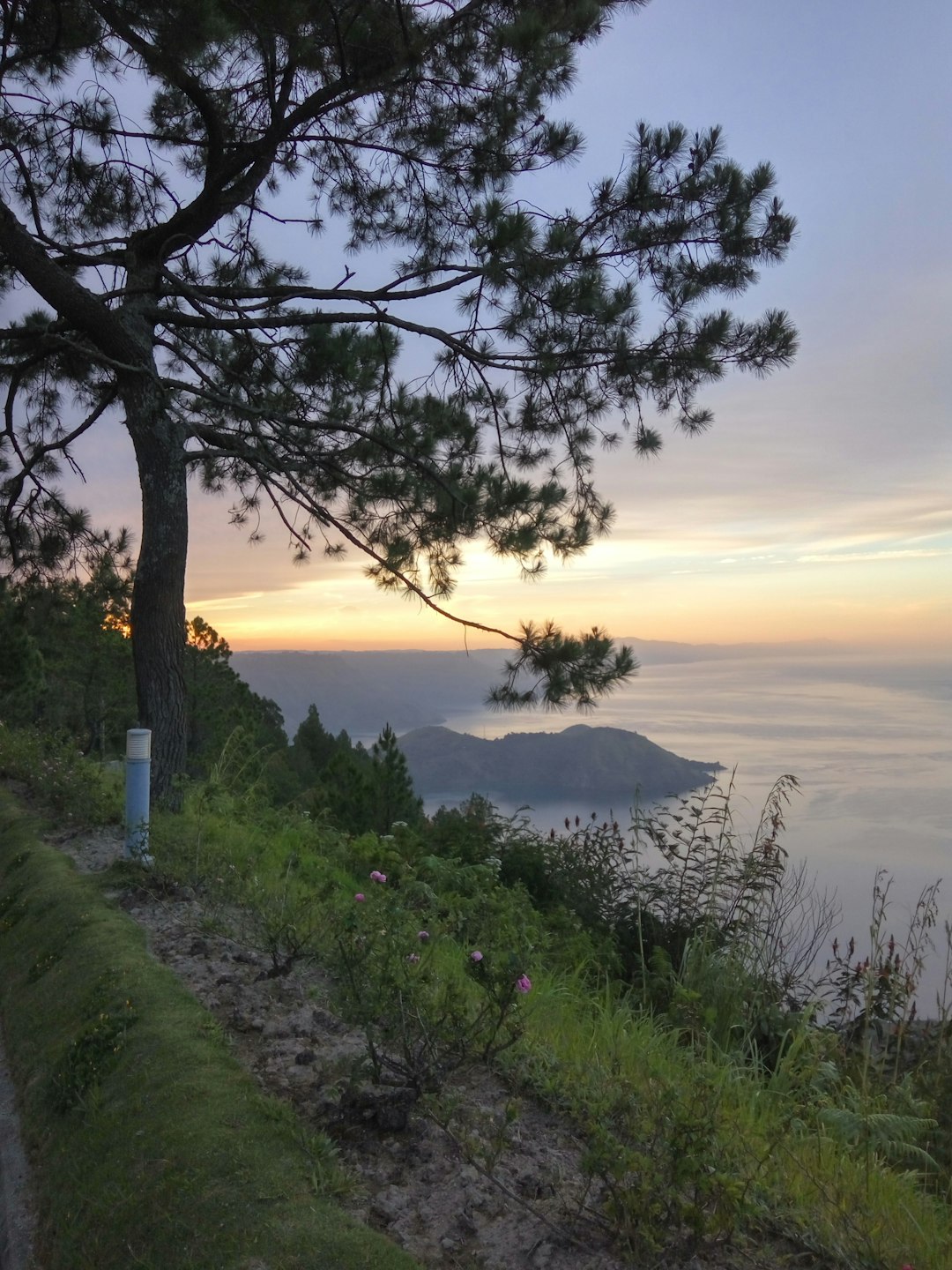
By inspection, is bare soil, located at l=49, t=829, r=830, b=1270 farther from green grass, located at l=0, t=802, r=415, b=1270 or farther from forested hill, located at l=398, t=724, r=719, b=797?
forested hill, located at l=398, t=724, r=719, b=797

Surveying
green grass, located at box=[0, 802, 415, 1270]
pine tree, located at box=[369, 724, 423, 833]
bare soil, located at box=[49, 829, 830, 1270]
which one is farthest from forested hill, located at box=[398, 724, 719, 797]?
A: green grass, located at box=[0, 802, 415, 1270]

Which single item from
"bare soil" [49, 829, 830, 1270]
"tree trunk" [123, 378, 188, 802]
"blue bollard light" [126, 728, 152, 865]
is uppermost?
"tree trunk" [123, 378, 188, 802]

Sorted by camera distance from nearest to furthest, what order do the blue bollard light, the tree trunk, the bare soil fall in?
1. the bare soil
2. the blue bollard light
3. the tree trunk

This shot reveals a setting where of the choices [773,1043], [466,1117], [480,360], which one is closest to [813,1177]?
[466,1117]

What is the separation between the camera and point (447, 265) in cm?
682

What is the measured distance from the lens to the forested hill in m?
8.20

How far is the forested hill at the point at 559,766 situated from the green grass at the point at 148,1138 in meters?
3.66

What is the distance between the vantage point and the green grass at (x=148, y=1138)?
8.01 feet

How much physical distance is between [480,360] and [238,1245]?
5866 millimetres

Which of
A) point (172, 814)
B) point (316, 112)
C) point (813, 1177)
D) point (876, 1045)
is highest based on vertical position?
point (316, 112)

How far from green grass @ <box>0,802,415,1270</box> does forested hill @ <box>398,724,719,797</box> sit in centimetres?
366

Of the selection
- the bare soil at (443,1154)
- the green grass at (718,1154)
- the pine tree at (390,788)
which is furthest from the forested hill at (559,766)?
the bare soil at (443,1154)

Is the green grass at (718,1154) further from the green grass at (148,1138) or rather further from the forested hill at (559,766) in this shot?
the forested hill at (559,766)

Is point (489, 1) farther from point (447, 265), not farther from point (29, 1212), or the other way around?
point (29, 1212)
